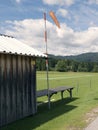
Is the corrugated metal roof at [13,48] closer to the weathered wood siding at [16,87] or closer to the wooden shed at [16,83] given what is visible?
the wooden shed at [16,83]

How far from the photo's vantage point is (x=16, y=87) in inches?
463

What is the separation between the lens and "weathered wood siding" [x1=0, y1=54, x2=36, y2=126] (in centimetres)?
1086

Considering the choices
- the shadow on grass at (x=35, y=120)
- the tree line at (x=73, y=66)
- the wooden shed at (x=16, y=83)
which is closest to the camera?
the shadow on grass at (x=35, y=120)

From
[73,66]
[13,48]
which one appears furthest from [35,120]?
[73,66]

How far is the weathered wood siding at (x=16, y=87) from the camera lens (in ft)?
35.6

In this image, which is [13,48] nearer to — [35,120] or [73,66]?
[35,120]

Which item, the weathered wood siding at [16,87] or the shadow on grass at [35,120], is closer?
the shadow on grass at [35,120]

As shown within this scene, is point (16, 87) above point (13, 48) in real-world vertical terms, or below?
below

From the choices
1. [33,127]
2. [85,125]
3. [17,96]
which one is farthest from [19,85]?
[85,125]

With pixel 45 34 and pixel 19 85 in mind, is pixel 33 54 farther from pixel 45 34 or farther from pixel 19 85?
pixel 45 34

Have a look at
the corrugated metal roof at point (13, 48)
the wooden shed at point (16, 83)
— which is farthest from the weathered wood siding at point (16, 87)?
the corrugated metal roof at point (13, 48)

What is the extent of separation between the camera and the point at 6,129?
33.4 feet

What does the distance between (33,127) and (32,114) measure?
262 cm

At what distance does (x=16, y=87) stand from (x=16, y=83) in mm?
153
